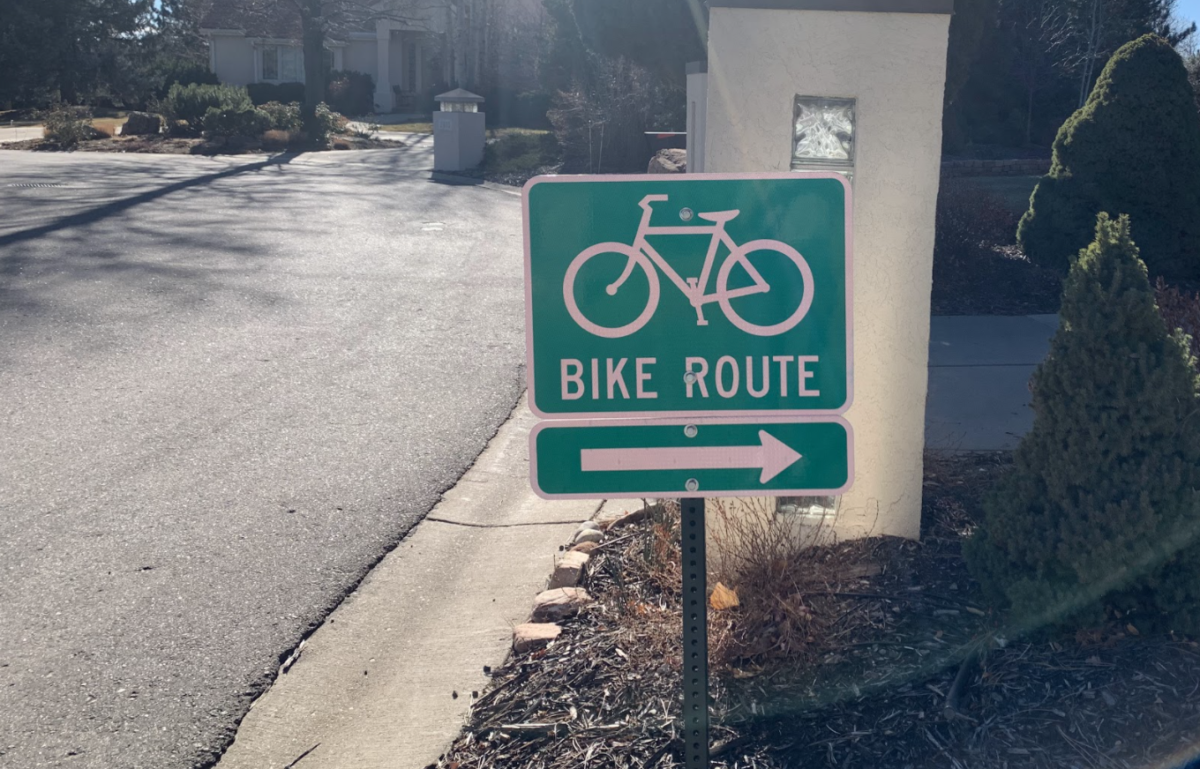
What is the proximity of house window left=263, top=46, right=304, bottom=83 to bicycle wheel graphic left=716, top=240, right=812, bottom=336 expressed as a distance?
4502 cm

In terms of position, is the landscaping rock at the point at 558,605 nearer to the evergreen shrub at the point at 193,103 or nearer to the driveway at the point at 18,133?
the driveway at the point at 18,133

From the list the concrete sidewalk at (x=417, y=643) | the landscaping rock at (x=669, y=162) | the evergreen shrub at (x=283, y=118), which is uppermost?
the evergreen shrub at (x=283, y=118)

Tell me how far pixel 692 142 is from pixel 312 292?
624cm

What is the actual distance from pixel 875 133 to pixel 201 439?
4.18 m

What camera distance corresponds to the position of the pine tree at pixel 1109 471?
309cm

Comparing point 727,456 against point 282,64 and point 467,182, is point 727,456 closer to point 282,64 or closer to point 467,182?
point 467,182

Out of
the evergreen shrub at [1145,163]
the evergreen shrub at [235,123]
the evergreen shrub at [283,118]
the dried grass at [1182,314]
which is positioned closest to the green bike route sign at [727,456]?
the dried grass at [1182,314]

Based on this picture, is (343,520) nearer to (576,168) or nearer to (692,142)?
(692,142)

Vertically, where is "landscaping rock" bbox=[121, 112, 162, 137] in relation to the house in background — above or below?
below

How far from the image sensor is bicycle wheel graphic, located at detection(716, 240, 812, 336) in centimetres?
238

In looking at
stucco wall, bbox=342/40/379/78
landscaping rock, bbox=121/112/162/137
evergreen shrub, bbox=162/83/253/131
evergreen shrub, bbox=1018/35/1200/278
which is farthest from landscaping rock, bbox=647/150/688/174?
stucco wall, bbox=342/40/379/78

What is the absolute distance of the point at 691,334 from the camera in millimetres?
2402

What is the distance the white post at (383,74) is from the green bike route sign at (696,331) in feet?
140

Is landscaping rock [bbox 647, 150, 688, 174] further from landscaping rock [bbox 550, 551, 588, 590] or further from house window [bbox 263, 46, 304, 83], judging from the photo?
house window [bbox 263, 46, 304, 83]
